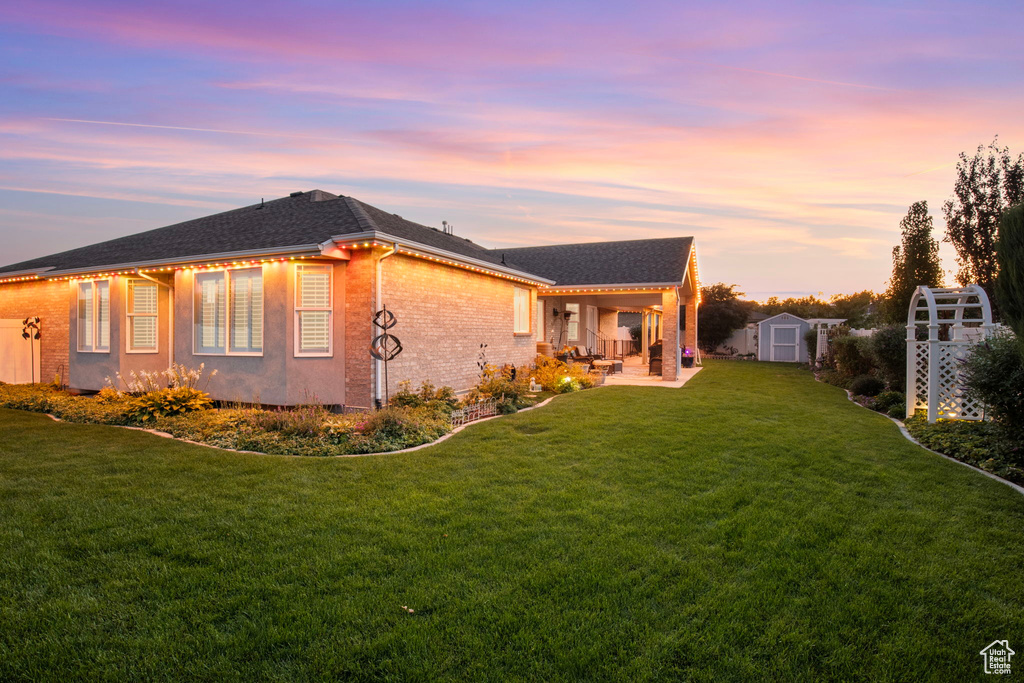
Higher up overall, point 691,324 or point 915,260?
point 915,260

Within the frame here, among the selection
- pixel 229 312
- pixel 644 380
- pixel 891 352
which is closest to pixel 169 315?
pixel 229 312

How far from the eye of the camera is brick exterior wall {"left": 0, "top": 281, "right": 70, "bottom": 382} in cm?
1384

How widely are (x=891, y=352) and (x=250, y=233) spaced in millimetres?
15479

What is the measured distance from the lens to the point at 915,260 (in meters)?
21.5

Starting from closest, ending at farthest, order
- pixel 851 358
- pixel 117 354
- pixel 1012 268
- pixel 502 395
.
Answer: pixel 1012 268 < pixel 502 395 < pixel 117 354 < pixel 851 358

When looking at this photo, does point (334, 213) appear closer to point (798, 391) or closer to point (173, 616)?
point (173, 616)

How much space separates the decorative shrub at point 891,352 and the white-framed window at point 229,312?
1440 centimetres


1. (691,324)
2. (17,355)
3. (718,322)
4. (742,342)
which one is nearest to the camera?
(17,355)

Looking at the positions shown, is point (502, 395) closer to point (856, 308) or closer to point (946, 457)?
point (946, 457)

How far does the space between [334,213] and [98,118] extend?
19.1 ft

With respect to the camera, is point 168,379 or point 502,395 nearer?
point 168,379

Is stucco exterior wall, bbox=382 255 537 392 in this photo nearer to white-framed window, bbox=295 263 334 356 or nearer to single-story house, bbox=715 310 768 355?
white-framed window, bbox=295 263 334 356

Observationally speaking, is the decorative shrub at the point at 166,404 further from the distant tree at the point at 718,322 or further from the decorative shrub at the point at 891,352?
the distant tree at the point at 718,322

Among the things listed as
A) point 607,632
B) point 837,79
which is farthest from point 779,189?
point 607,632
